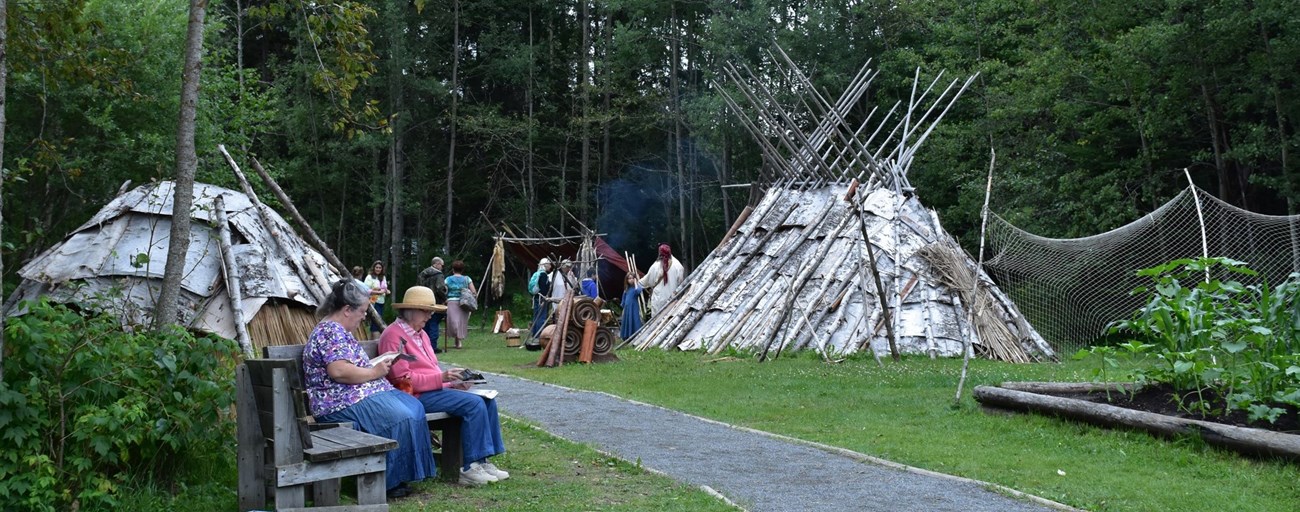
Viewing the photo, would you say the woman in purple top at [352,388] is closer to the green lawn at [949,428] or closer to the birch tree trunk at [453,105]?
the green lawn at [949,428]

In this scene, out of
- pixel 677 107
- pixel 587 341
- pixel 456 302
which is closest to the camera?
pixel 587 341

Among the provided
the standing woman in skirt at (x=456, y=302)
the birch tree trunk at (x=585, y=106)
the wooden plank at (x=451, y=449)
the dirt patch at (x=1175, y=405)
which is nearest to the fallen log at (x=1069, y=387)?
the dirt patch at (x=1175, y=405)

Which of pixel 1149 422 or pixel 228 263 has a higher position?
pixel 228 263

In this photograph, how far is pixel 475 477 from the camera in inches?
253

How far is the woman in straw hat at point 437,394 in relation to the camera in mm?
6402

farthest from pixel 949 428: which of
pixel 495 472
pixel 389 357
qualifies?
pixel 389 357

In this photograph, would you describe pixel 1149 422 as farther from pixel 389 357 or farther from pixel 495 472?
pixel 389 357

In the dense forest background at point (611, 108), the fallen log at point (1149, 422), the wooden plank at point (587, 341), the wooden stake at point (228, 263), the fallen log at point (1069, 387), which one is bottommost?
the fallen log at point (1149, 422)

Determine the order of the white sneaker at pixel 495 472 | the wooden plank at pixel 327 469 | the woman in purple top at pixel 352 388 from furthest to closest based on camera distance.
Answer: the white sneaker at pixel 495 472, the woman in purple top at pixel 352 388, the wooden plank at pixel 327 469

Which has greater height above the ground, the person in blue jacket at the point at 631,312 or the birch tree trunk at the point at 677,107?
the birch tree trunk at the point at 677,107

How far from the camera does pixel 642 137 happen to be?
3200cm

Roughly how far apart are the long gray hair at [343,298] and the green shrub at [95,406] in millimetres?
550

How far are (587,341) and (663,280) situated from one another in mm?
4036

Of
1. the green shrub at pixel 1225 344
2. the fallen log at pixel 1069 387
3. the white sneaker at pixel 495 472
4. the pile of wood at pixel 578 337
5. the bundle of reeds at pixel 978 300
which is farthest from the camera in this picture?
the bundle of reeds at pixel 978 300
